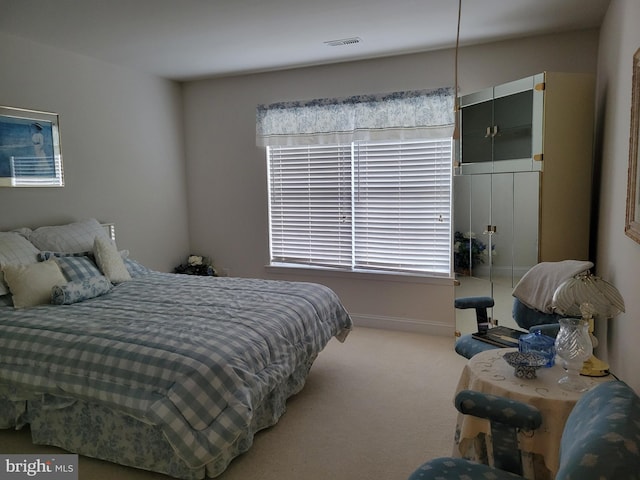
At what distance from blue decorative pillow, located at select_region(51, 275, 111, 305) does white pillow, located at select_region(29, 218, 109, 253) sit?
1.47 ft

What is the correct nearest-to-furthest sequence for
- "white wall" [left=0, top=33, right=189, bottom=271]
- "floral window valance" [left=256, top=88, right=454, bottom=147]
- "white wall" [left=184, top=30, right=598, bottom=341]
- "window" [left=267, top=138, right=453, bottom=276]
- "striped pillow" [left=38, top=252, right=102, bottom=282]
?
"striped pillow" [left=38, top=252, right=102, bottom=282] → "white wall" [left=0, top=33, right=189, bottom=271] → "white wall" [left=184, top=30, right=598, bottom=341] → "floral window valance" [left=256, top=88, right=454, bottom=147] → "window" [left=267, top=138, right=453, bottom=276]

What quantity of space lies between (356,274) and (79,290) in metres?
2.42

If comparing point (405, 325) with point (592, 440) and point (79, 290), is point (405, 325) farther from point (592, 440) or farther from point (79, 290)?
point (592, 440)

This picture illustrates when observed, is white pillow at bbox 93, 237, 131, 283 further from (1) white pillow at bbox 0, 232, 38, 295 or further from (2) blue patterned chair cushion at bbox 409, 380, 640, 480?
(2) blue patterned chair cushion at bbox 409, 380, 640, 480

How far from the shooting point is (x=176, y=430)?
6.44ft

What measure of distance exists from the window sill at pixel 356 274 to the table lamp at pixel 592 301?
2.12 meters

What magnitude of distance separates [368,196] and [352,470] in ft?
8.69

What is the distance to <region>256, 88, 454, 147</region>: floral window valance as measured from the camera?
3.99 meters

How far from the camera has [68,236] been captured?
3545mm

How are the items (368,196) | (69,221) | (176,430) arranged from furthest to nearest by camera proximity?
(368,196) → (69,221) → (176,430)

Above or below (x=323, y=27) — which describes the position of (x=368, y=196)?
below

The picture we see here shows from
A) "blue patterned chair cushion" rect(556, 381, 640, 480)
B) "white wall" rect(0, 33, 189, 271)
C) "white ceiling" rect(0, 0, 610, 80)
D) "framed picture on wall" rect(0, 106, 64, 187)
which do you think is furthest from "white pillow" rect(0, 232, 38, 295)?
"blue patterned chair cushion" rect(556, 381, 640, 480)

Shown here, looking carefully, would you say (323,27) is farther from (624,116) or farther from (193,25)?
(624,116)

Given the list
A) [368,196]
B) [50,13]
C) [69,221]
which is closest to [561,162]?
[368,196]
